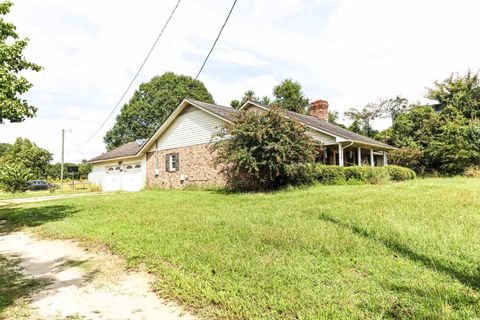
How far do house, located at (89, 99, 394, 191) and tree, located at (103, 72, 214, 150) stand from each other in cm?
1936

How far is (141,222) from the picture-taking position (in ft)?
25.1

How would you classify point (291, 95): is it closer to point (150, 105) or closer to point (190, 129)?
point (150, 105)

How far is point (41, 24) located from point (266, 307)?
35.5 feet

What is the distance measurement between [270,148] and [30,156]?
45617mm

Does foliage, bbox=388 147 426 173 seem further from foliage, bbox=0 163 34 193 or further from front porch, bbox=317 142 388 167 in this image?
foliage, bbox=0 163 34 193

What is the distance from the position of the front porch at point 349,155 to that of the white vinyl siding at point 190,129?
21.8 feet

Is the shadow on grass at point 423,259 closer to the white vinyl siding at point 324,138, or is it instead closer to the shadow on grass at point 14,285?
Result: the shadow on grass at point 14,285

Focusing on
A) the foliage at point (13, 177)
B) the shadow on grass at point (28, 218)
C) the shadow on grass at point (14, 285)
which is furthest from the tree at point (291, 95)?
the shadow on grass at point (14, 285)

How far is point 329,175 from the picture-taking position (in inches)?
568

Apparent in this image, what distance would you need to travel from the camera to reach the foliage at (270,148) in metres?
12.7

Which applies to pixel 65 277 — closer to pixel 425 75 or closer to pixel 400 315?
pixel 400 315

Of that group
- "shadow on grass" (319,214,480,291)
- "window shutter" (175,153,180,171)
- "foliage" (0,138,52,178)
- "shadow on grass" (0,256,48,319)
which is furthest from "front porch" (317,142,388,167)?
"foliage" (0,138,52,178)

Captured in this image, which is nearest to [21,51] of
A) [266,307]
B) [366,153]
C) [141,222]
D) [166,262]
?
[141,222]

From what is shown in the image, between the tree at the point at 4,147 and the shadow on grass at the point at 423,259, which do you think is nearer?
the shadow on grass at the point at 423,259
